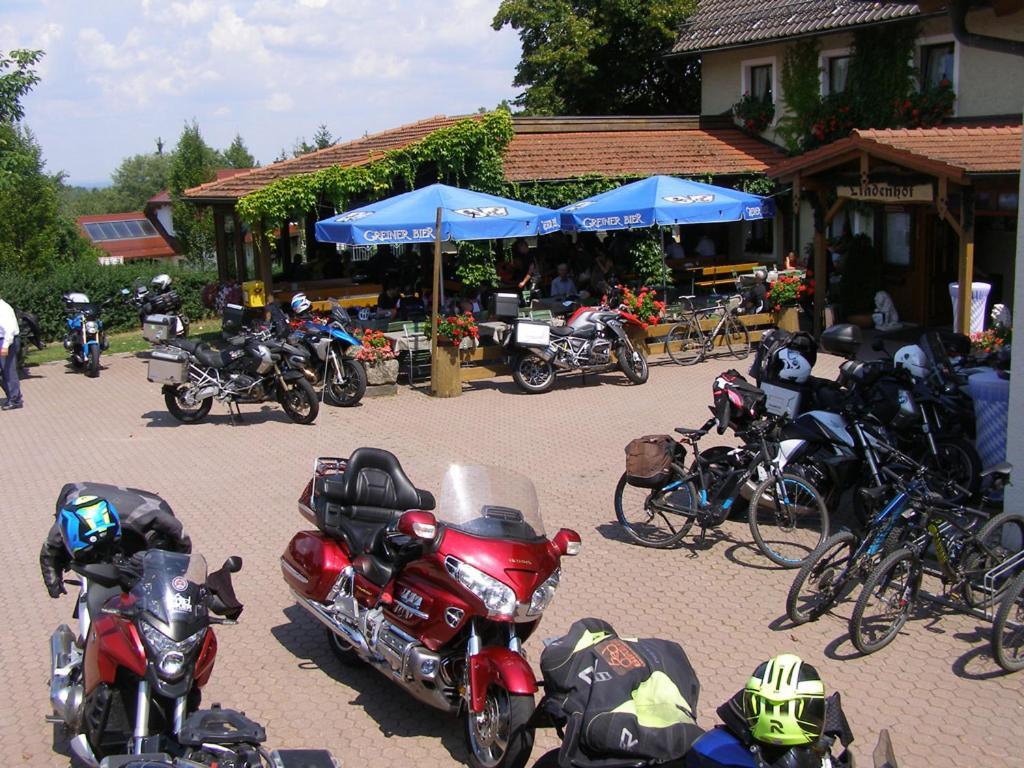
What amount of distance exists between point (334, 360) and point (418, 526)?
357 inches

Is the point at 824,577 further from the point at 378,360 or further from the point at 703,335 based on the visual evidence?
the point at 703,335

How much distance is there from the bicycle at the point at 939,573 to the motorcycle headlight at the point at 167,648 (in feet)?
12.3

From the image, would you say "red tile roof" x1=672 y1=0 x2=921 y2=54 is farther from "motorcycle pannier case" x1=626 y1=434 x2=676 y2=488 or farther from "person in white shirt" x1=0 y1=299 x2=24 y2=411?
"person in white shirt" x1=0 y1=299 x2=24 y2=411

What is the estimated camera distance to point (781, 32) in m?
21.3

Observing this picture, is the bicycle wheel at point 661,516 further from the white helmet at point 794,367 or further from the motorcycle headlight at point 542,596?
the motorcycle headlight at point 542,596

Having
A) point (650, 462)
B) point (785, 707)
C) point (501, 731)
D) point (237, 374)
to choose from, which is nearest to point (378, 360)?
point (237, 374)

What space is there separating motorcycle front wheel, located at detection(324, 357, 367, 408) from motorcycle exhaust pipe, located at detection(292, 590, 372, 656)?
303 inches

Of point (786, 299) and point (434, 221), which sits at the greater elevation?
point (434, 221)

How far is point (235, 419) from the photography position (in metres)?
13.4

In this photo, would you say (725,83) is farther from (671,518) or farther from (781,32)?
(671,518)

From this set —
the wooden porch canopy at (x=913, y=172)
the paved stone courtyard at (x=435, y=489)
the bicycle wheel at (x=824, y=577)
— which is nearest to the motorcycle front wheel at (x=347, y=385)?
the paved stone courtyard at (x=435, y=489)

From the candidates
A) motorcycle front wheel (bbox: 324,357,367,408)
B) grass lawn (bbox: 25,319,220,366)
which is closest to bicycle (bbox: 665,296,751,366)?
motorcycle front wheel (bbox: 324,357,367,408)

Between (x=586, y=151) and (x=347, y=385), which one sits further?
(x=586, y=151)

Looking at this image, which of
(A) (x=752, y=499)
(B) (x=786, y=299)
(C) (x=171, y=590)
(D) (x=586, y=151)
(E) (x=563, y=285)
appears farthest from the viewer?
(D) (x=586, y=151)
